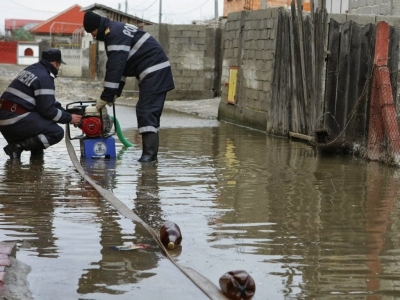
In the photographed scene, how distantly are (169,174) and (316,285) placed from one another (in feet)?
13.9

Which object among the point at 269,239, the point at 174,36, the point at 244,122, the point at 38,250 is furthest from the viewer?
the point at 174,36

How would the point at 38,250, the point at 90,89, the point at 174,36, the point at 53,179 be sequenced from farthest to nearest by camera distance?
the point at 90,89, the point at 174,36, the point at 53,179, the point at 38,250

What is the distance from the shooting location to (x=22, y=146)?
9.66m

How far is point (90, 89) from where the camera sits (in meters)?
30.3

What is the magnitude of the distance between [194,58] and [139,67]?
48.0 ft

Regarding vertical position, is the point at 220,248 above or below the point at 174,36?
below

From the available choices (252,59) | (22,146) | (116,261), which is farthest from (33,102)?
(252,59)

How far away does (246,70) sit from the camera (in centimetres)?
1564

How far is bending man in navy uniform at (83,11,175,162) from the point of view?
9391 millimetres

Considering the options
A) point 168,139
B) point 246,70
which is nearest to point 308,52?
point 168,139

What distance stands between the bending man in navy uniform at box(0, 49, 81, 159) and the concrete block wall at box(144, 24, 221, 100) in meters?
14.5

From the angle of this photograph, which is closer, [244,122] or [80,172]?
[80,172]

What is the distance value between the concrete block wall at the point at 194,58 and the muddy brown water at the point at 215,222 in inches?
532

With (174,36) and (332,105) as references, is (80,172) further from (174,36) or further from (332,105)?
(174,36)
